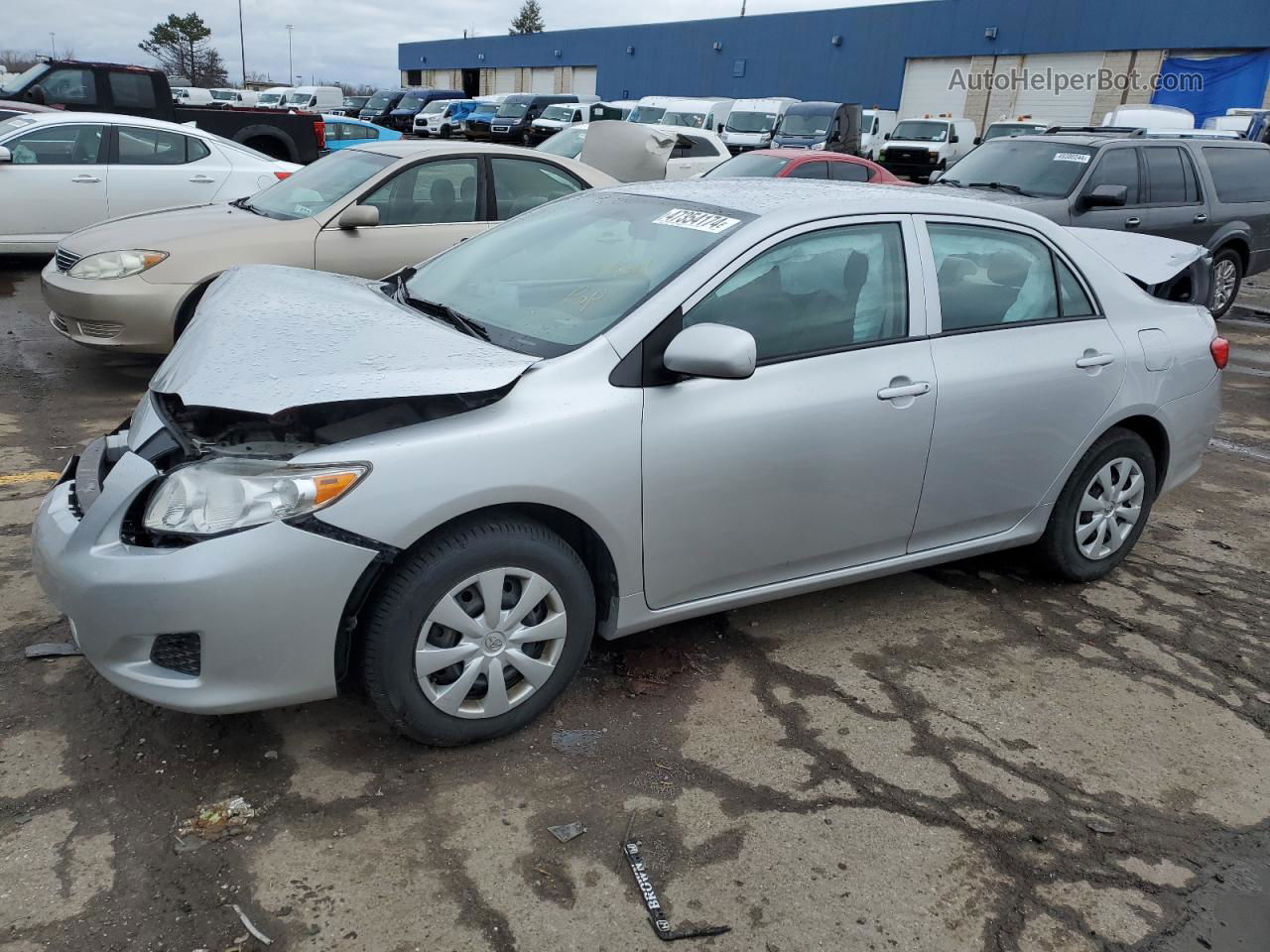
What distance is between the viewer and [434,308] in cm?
372

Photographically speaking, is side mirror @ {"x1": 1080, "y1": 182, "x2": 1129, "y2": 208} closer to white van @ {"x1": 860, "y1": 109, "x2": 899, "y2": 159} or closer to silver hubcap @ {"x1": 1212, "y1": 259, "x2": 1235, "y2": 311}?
silver hubcap @ {"x1": 1212, "y1": 259, "x2": 1235, "y2": 311}

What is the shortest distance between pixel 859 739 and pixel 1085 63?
111 feet

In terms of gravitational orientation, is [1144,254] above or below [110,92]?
below

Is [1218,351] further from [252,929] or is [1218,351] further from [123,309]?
[123,309]

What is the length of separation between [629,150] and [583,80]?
43446mm

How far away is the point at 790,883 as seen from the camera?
2.64m

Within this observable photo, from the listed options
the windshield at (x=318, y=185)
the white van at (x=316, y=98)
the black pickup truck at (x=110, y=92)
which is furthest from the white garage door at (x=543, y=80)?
the windshield at (x=318, y=185)

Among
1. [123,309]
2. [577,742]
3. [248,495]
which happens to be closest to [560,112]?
[123,309]

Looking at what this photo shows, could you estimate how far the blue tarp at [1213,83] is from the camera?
27.8 m

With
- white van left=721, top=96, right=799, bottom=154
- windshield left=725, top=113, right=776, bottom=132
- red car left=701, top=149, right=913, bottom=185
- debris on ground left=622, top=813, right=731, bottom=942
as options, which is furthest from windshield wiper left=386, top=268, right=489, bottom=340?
windshield left=725, top=113, right=776, bottom=132

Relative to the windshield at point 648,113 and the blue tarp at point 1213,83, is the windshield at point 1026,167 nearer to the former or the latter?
the windshield at point 648,113

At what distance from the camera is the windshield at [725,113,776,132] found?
77.2 ft

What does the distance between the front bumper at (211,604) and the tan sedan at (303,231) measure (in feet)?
12.7

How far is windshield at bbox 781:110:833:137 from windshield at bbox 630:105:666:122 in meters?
4.05
